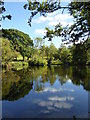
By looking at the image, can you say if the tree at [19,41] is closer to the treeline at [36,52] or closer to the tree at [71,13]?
the treeline at [36,52]

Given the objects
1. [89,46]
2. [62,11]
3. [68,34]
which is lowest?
[89,46]

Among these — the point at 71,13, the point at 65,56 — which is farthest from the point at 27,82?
the point at 65,56

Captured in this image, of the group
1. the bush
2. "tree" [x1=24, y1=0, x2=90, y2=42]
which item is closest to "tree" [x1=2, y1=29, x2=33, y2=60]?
the bush

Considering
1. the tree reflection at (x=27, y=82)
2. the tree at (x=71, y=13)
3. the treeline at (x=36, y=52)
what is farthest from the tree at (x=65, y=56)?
the tree at (x=71, y=13)

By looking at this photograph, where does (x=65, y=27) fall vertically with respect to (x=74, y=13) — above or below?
below

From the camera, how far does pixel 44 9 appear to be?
5.54 metres

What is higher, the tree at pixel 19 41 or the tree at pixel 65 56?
the tree at pixel 19 41

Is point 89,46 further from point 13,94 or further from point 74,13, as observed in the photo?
point 13,94

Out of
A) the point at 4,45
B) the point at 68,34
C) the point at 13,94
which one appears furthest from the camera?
the point at 4,45

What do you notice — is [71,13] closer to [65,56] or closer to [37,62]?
[37,62]

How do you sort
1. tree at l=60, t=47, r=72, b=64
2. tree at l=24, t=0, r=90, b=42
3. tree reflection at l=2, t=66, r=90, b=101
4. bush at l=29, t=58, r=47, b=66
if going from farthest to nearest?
tree at l=60, t=47, r=72, b=64
bush at l=29, t=58, r=47, b=66
tree reflection at l=2, t=66, r=90, b=101
tree at l=24, t=0, r=90, b=42

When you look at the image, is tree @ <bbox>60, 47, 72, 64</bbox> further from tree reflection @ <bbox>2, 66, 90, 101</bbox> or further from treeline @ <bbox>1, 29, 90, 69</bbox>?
tree reflection @ <bbox>2, 66, 90, 101</bbox>

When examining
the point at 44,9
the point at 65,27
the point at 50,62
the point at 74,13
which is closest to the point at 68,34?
the point at 65,27

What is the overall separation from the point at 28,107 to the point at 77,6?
6549 mm
